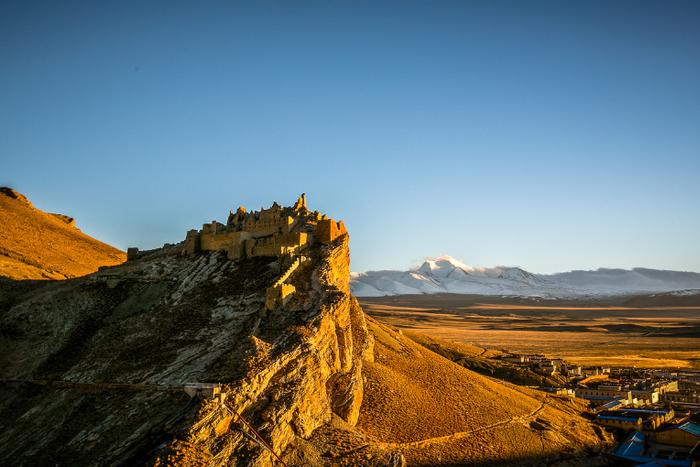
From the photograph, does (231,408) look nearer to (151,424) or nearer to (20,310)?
(151,424)

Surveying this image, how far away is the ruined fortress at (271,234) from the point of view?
126 feet

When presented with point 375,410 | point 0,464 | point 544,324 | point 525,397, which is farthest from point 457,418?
point 544,324

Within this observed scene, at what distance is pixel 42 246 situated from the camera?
72.8 meters

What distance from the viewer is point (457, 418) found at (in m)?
33.9

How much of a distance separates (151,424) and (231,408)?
129 inches

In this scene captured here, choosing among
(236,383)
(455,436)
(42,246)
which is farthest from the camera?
(42,246)

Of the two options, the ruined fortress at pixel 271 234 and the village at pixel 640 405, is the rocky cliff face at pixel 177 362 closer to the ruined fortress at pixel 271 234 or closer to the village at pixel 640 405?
the ruined fortress at pixel 271 234

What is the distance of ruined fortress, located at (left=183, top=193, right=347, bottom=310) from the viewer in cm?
3853

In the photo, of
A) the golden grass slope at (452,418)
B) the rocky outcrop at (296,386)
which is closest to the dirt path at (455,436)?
the golden grass slope at (452,418)

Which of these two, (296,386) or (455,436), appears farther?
(455,436)

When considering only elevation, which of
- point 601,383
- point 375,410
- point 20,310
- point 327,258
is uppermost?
point 327,258

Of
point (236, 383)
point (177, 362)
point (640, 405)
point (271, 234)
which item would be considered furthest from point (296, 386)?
point (640, 405)

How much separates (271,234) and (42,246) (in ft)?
146

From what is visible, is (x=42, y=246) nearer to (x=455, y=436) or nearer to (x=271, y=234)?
(x=271, y=234)
